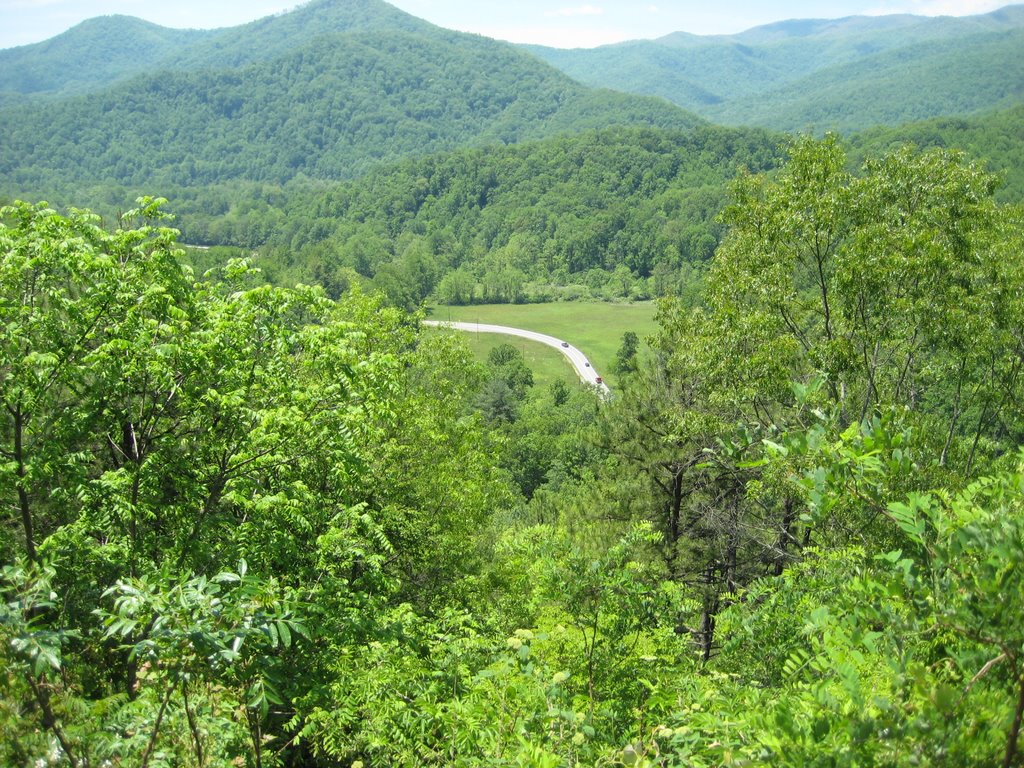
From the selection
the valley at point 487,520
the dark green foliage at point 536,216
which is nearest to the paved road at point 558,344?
the dark green foliage at point 536,216

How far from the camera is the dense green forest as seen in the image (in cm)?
314

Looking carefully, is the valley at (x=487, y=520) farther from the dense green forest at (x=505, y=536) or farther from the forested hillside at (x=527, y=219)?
the forested hillside at (x=527, y=219)

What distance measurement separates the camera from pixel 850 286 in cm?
1149

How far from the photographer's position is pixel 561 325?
110750 millimetres

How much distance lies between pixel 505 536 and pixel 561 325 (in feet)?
332

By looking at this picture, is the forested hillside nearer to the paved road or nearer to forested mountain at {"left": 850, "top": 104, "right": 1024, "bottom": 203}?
the paved road

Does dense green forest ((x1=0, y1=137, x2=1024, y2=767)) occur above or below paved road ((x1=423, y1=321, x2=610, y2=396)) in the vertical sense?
above

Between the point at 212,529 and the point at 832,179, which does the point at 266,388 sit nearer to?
the point at 212,529

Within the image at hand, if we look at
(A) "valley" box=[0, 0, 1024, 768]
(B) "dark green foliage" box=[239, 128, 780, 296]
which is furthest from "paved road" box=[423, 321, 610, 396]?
(A) "valley" box=[0, 0, 1024, 768]

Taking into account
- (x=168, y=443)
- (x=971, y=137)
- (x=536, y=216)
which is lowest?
(x=168, y=443)

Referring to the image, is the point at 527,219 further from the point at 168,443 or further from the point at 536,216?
the point at 168,443

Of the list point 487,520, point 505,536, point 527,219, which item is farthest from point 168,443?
point 527,219

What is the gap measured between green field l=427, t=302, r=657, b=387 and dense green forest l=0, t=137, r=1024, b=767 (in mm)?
66158

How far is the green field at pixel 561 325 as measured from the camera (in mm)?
89688
